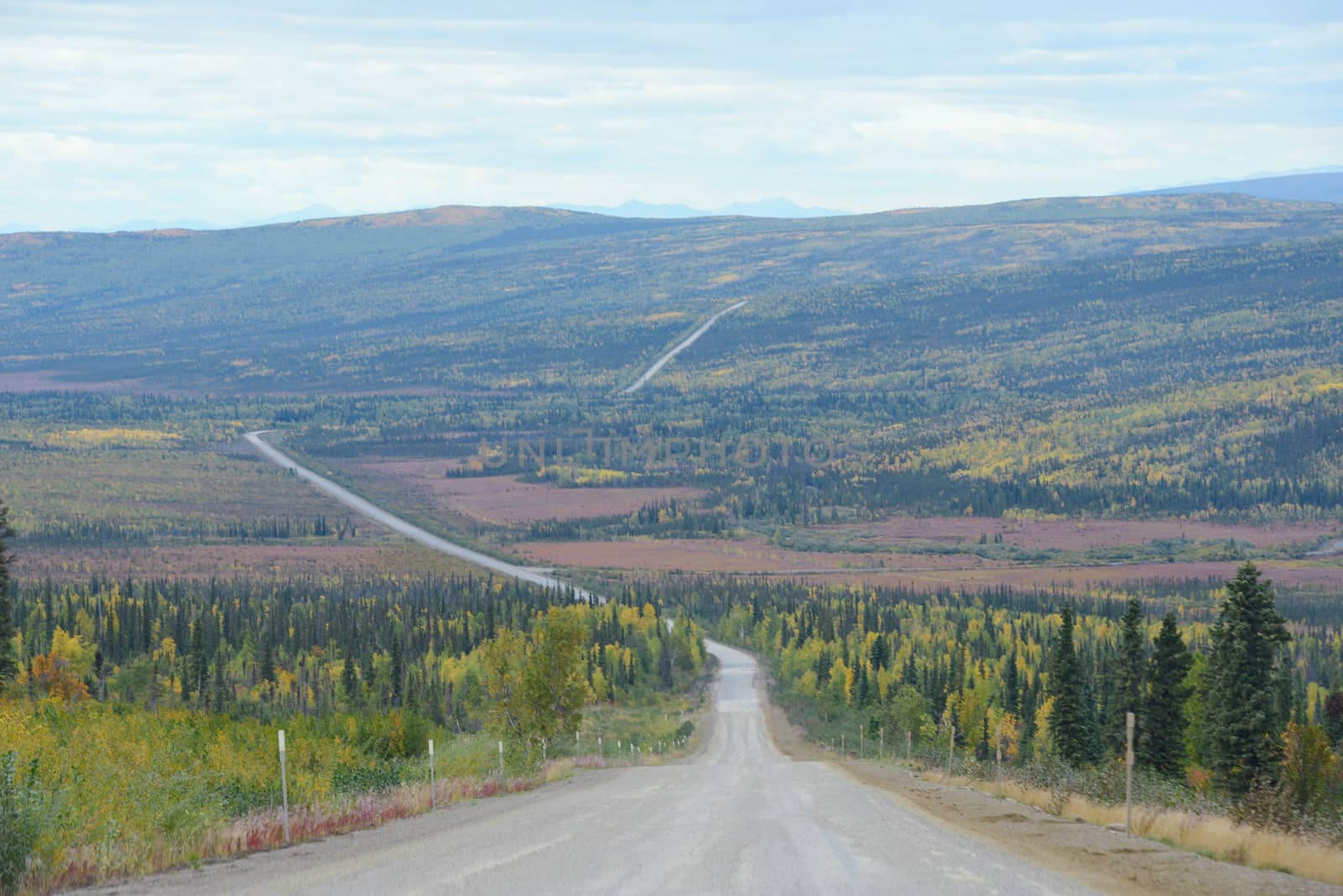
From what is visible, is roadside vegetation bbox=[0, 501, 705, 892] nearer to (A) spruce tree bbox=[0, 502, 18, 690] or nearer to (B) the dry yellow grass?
(A) spruce tree bbox=[0, 502, 18, 690]

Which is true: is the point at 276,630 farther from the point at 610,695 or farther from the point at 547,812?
the point at 547,812

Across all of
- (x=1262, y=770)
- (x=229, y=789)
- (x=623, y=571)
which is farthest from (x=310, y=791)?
(x=623, y=571)

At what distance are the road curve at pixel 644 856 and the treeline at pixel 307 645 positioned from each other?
30.5 metres

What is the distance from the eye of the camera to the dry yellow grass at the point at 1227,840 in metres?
19.4

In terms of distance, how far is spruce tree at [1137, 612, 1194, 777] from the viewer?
53250 millimetres

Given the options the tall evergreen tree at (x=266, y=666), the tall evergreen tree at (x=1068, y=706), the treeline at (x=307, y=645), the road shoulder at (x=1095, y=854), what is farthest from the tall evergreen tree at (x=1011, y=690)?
the road shoulder at (x=1095, y=854)

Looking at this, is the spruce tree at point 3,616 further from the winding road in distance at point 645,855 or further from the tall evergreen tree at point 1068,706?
the tall evergreen tree at point 1068,706

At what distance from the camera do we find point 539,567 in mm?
143500

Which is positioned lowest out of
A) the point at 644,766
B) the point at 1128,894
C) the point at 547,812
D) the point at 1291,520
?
the point at 1291,520

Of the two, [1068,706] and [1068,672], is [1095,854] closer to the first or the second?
[1068,672]

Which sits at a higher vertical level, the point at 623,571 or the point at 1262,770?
the point at 1262,770

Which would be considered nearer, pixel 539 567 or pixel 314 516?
pixel 539 567

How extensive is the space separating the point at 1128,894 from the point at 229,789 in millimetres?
14921

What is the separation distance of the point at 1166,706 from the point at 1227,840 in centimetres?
3426
